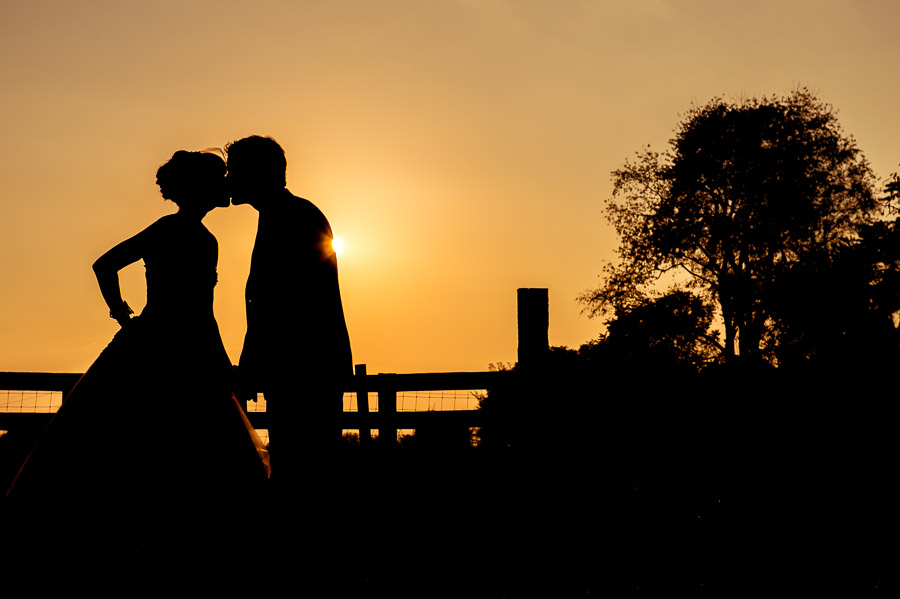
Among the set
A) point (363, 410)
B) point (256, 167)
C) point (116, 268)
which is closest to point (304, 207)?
point (256, 167)

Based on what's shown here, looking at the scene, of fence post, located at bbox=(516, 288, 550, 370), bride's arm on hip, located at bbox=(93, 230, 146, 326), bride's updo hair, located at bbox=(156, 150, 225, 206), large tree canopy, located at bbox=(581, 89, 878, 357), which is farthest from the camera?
large tree canopy, located at bbox=(581, 89, 878, 357)

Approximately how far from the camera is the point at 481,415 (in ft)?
27.0

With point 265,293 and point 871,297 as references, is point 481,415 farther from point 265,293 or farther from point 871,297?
point 871,297

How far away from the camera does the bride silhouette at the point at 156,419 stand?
4.13m

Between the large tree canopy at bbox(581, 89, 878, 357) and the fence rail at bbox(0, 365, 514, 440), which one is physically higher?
the large tree canopy at bbox(581, 89, 878, 357)

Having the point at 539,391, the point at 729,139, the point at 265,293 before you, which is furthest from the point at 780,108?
the point at 265,293

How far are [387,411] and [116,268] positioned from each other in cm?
419

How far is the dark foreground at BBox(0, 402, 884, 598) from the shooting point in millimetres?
4113

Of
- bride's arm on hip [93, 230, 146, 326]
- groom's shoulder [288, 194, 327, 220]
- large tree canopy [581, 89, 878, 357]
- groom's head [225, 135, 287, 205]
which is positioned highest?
large tree canopy [581, 89, 878, 357]

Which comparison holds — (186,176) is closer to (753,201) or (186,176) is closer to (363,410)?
(363,410)

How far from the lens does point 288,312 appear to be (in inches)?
175

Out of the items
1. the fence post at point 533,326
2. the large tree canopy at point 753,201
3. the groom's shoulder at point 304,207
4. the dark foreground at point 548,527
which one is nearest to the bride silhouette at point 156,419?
the dark foreground at point 548,527

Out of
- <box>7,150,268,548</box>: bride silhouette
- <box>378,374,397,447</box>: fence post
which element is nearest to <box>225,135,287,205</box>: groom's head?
<box>7,150,268,548</box>: bride silhouette

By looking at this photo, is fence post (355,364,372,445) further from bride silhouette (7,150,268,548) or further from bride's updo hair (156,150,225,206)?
bride's updo hair (156,150,225,206)
